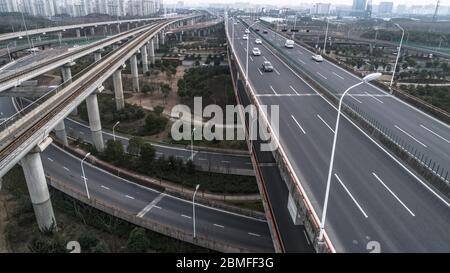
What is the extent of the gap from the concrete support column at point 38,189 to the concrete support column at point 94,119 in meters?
15.1

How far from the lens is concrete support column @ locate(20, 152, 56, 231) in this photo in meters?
24.7

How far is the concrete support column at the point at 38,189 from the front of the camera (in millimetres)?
24703

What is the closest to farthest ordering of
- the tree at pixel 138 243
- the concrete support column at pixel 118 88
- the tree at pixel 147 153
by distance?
the tree at pixel 138 243 → the tree at pixel 147 153 → the concrete support column at pixel 118 88

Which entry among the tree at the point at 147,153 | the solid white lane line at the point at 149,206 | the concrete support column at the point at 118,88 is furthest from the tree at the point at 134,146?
the concrete support column at the point at 118,88

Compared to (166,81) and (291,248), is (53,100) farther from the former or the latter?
(166,81)

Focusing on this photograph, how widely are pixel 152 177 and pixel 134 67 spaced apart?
123 feet

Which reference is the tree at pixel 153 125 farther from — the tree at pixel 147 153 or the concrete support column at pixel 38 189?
the concrete support column at pixel 38 189

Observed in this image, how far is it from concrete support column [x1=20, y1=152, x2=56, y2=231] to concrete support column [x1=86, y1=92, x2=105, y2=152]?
1509 cm

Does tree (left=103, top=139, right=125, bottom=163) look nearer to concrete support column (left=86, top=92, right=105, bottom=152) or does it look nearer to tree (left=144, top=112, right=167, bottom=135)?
concrete support column (left=86, top=92, right=105, bottom=152)

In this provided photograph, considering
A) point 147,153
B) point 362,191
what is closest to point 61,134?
point 147,153

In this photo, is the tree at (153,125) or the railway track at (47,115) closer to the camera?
the railway track at (47,115)

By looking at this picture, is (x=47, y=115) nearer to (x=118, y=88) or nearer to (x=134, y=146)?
(x=134, y=146)

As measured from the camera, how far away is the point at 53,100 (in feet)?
104

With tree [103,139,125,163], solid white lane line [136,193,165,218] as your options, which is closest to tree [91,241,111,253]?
Answer: solid white lane line [136,193,165,218]
